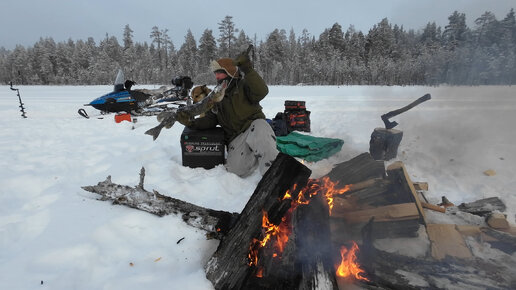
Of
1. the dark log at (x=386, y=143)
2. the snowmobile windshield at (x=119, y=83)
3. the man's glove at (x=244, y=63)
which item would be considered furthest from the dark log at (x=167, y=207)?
the snowmobile windshield at (x=119, y=83)

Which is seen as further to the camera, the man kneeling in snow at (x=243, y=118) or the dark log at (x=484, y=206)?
the man kneeling in snow at (x=243, y=118)

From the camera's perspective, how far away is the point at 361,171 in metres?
3.31

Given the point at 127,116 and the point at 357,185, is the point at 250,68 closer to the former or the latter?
the point at 357,185

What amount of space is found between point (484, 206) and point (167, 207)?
3.52m

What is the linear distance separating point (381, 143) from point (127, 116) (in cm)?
624

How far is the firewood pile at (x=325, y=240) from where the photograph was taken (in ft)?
5.96

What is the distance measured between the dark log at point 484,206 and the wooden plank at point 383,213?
3.54ft

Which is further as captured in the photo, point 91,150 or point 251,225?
point 91,150

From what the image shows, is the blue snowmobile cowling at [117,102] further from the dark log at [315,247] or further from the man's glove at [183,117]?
the dark log at [315,247]

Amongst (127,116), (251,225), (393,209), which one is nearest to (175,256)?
(251,225)

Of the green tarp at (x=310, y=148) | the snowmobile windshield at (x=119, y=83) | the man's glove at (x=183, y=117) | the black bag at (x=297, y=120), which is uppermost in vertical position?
the snowmobile windshield at (x=119, y=83)

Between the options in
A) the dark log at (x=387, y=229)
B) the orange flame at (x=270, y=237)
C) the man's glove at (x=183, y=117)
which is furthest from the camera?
the man's glove at (x=183, y=117)

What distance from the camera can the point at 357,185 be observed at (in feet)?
9.90

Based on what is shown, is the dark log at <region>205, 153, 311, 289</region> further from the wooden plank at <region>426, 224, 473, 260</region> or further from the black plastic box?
the black plastic box
